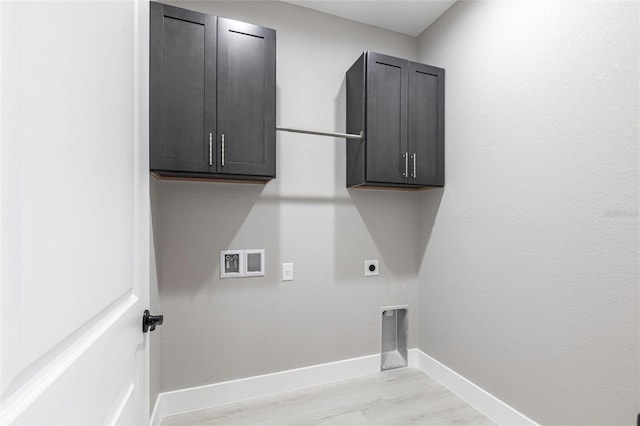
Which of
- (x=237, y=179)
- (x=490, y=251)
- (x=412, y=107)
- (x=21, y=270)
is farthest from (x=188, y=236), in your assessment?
(x=490, y=251)

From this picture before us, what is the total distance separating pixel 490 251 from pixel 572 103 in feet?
2.86

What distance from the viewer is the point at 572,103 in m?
1.34

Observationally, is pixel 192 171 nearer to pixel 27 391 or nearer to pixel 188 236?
pixel 188 236

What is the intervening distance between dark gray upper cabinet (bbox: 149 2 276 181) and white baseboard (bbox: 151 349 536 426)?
4.43ft

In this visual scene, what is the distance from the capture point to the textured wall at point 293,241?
1.77 meters

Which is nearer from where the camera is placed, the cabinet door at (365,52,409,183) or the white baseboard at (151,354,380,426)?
the white baseboard at (151,354,380,426)

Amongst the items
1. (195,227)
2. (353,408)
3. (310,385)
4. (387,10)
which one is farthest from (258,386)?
(387,10)

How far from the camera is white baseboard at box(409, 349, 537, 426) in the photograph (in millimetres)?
1599

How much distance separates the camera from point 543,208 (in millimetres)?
1454

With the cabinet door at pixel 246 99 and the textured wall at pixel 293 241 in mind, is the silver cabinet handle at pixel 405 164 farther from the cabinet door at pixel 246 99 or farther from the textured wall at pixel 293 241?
the cabinet door at pixel 246 99

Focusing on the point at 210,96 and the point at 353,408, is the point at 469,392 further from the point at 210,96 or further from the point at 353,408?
the point at 210,96

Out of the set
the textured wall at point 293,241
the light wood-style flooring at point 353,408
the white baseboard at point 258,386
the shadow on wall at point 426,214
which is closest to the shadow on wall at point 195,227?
the textured wall at point 293,241

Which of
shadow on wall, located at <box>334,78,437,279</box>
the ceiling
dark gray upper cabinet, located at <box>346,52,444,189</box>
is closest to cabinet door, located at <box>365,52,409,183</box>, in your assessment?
dark gray upper cabinet, located at <box>346,52,444,189</box>

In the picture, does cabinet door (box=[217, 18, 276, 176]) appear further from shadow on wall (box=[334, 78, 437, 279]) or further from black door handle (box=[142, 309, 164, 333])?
black door handle (box=[142, 309, 164, 333])
